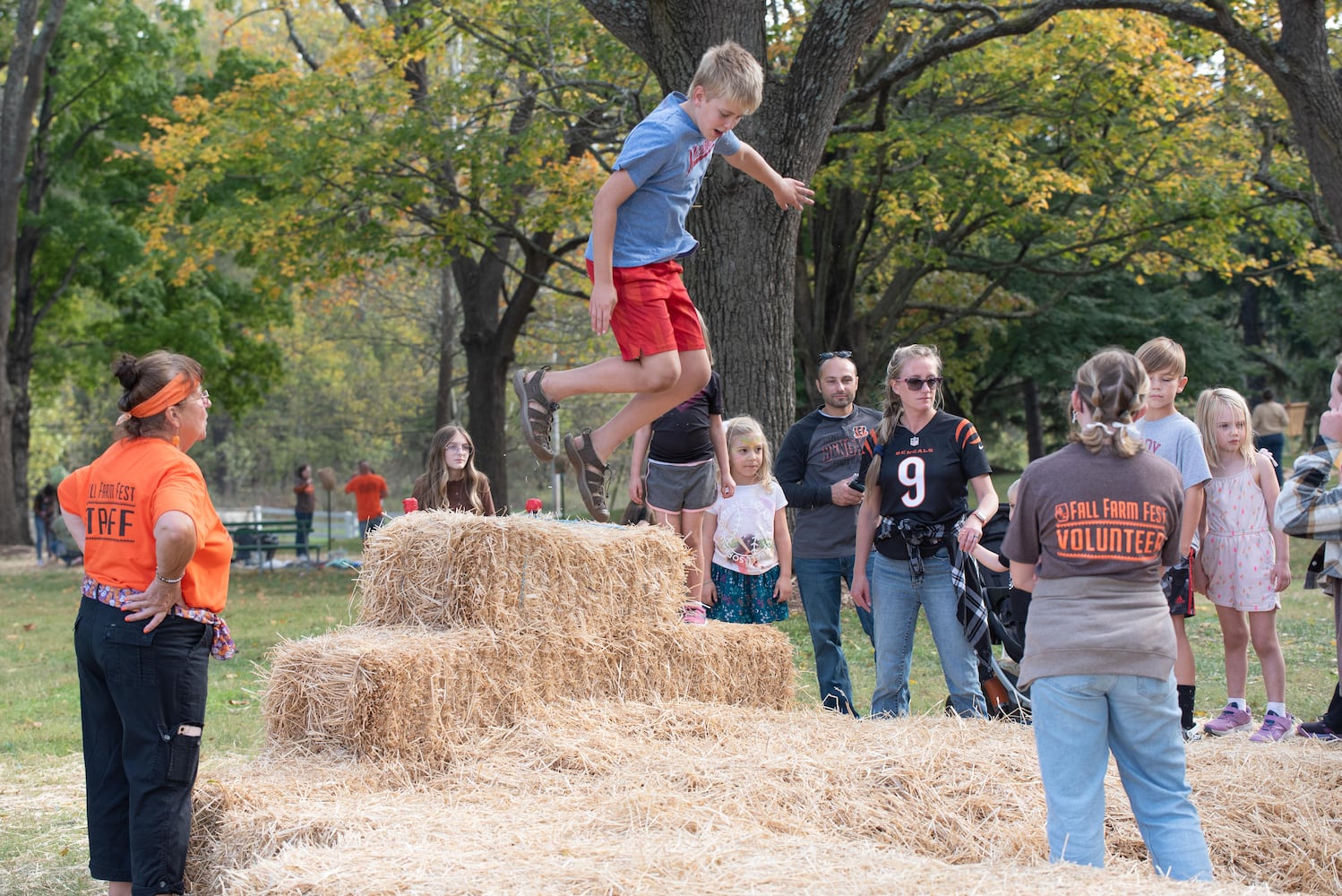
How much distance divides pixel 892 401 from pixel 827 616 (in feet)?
4.49

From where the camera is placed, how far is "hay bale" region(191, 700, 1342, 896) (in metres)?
3.13

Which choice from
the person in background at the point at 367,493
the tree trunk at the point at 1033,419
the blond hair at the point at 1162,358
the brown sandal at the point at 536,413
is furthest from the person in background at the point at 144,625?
the tree trunk at the point at 1033,419

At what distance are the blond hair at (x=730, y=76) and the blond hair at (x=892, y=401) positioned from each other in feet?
4.64

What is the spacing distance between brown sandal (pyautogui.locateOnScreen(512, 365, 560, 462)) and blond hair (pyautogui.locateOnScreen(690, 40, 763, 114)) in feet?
4.60

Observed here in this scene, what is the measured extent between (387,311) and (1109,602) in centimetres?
3121

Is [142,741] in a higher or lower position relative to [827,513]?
lower

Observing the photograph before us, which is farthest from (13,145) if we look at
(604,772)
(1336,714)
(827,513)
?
(1336,714)

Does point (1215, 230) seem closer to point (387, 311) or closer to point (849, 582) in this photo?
point (849, 582)

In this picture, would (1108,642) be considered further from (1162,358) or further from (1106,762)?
(1162,358)

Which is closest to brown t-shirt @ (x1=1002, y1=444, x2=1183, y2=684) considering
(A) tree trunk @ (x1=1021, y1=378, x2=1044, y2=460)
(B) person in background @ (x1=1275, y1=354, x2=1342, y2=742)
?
(B) person in background @ (x1=1275, y1=354, x2=1342, y2=742)

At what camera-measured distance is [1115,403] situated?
11.4 feet

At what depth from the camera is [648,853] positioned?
3338mm

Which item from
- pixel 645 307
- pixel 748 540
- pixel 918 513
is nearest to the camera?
pixel 645 307

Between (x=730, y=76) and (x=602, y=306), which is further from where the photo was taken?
(x=602, y=306)
